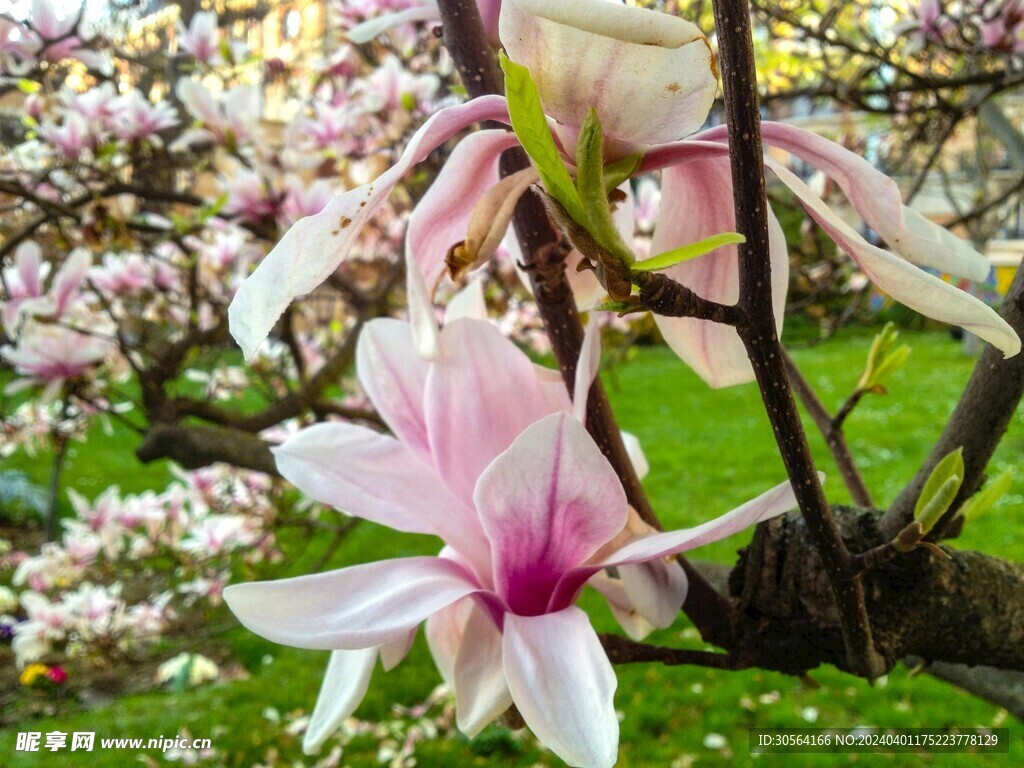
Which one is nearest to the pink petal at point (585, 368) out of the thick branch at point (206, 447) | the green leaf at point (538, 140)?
the green leaf at point (538, 140)

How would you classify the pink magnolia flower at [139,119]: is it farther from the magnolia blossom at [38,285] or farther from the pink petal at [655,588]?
the pink petal at [655,588]

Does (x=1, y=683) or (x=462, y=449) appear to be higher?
(x=462, y=449)

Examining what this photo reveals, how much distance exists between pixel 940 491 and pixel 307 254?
30 cm

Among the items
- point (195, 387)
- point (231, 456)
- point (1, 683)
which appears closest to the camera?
point (231, 456)

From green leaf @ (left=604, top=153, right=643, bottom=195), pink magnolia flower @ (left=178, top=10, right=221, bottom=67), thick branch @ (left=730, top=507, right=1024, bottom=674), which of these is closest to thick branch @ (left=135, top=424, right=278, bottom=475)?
thick branch @ (left=730, top=507, right=1024, bottom=674)

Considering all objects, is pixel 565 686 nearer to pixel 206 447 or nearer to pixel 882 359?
pixel 882 359

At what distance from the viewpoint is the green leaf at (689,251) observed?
0.88 feet

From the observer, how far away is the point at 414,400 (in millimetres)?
442

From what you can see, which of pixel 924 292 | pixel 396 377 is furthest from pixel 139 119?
pixel 924 292

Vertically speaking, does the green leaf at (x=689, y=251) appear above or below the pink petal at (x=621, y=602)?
above

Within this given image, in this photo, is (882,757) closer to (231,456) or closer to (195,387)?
(231,456)

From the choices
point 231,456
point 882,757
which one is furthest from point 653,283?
point 882,757

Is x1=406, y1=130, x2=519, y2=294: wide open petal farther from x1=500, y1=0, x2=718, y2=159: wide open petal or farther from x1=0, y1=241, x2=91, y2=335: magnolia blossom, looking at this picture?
x1=0, y1=241, x2=91, y2=335: magnolia blossom

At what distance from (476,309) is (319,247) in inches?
7.6
